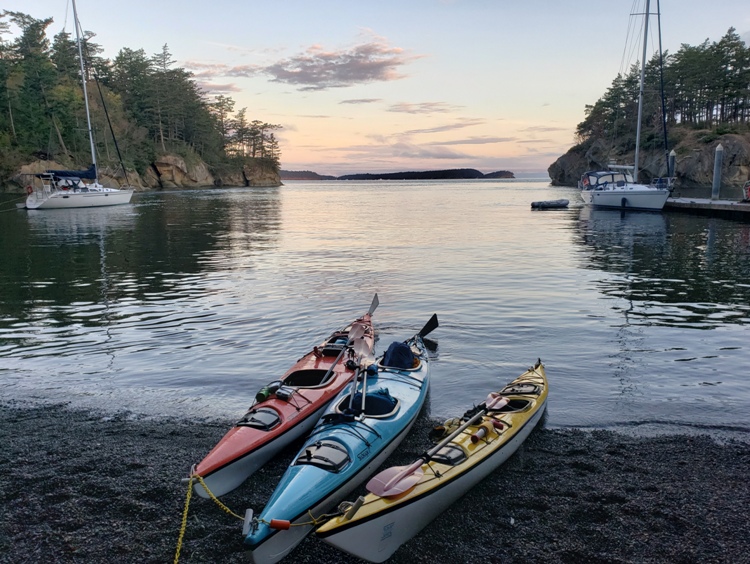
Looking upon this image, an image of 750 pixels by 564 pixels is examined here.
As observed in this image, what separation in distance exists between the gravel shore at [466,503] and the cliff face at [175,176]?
6033 centimetres

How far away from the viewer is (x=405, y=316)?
14320 mm

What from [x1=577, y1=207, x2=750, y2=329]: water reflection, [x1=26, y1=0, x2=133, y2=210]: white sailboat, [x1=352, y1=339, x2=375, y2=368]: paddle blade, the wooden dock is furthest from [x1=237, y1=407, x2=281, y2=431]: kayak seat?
[x1=26, y1=0, x2=133, y2=210]: white sailboat

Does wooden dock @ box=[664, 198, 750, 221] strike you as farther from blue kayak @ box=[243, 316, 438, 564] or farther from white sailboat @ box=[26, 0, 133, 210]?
white sailboat @ box=[26, 0, 133, 210]

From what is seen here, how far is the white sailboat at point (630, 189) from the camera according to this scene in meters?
43.5

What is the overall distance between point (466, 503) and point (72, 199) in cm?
5522

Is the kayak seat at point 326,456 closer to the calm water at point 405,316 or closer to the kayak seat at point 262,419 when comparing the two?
the kayak seat at point 262,419

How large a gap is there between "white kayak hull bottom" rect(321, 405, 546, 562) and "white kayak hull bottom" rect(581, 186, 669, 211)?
43818 mm

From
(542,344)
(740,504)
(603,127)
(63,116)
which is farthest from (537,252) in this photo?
(603,127)

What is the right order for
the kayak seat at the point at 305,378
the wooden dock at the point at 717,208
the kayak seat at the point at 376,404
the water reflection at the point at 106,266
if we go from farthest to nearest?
the wooden dock at the point at 717,208 < the water reflection at the point at 106,266 < the kayak seat at the point at 305,378 < the kayak seat at the point at 376,404

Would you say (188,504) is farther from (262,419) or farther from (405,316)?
(405,316)

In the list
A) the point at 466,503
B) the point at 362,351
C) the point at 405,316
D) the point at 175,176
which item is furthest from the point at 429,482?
the point at 175,176

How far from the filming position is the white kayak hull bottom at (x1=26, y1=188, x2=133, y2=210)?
1960 inches

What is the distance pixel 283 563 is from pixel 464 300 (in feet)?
38.6

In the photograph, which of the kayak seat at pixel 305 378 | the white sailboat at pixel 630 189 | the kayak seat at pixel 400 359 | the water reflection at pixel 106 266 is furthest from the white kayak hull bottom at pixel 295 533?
the white sailboat at pixel 630 189
